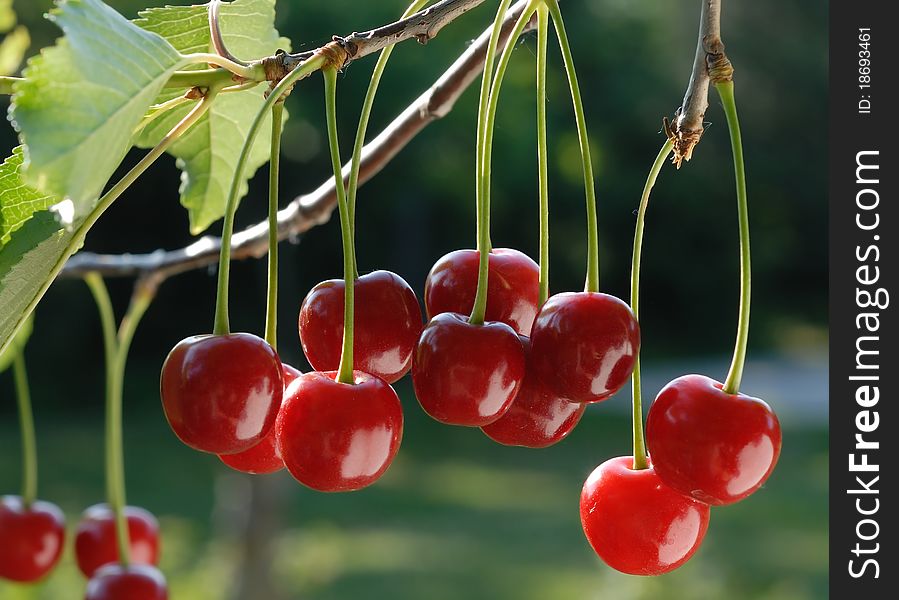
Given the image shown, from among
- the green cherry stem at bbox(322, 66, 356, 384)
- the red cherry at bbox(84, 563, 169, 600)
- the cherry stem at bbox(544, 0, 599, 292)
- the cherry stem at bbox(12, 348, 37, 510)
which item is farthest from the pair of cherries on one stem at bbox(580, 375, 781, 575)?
the cherry stem at bbox(12, 348, 37, 510)

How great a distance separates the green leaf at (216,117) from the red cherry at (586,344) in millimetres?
434

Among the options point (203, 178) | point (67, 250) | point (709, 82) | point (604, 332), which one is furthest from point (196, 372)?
point (203, 178)

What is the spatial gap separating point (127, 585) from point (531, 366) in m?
0.80

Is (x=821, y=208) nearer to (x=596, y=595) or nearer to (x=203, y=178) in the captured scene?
(x=596, y=595)

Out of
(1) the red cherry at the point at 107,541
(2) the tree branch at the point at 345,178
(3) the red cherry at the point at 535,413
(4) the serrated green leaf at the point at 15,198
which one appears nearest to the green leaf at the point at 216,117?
(2) the tree branch at the point at 345,178

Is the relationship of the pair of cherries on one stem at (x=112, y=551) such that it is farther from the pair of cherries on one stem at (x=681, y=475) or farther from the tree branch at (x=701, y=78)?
the tree branch at (x=701, y=78)

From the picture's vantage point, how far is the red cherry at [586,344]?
2.34 feet

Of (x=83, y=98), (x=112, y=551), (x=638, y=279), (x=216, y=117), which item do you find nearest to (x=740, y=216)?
(x=638, y=279)

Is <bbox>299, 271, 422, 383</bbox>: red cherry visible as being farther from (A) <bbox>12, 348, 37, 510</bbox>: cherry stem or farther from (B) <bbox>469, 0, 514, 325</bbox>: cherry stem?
(A) <bbox>12, 348, 37, 510</bbox>: cherry stem

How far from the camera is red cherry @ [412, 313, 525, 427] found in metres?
0.72

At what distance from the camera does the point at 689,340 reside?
13.5m

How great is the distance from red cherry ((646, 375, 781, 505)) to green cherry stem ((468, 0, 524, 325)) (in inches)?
5.9

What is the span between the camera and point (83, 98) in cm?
63

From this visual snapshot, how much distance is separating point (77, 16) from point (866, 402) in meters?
1.63
